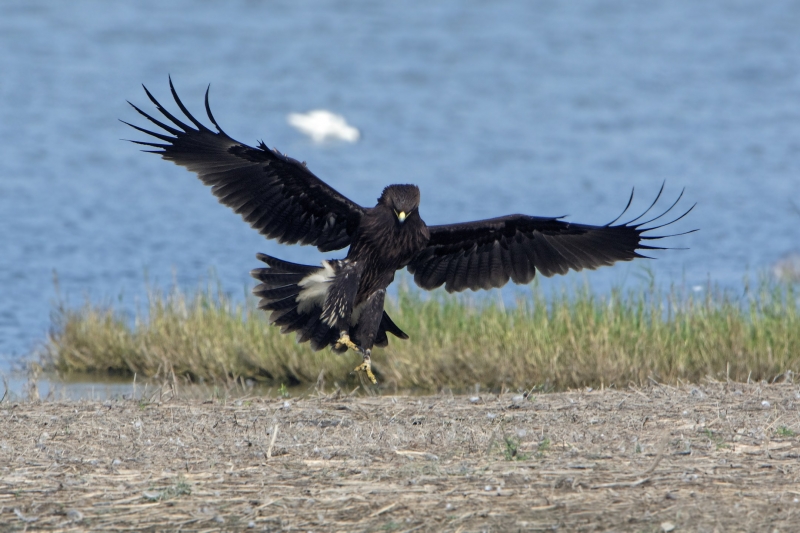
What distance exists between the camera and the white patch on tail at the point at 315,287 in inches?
287

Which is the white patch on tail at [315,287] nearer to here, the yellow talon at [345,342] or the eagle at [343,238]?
the eagle at [343,238]

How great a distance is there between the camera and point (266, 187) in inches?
286

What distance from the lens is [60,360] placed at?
33.1ft

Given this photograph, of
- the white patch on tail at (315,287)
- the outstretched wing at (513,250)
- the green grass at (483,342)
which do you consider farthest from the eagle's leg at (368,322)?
the green grass at (483,342)

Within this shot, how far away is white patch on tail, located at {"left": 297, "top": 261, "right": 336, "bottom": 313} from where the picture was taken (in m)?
7.29

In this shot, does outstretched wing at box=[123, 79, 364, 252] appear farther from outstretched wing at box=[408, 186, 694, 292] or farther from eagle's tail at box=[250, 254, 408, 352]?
outstretched wing at box=[408, 186, 694, 292]

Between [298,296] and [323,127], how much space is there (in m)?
16.0

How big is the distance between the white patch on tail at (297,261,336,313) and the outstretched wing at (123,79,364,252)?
1.01 ft

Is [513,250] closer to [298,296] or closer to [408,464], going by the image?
[298,296]

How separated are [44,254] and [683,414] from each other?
11014 mm

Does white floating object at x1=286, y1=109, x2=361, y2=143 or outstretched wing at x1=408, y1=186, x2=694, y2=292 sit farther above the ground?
white floating object at x1=286, y1=109, x2=361, y2=143

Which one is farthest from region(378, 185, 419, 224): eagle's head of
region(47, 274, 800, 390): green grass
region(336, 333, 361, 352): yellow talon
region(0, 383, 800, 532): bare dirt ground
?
region(47, 274, 800, 390): green grass

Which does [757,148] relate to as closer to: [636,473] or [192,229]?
[192,229]

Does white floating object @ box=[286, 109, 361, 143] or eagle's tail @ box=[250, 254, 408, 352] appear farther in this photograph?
white floating object @ box=[286, 109, 361, 143]
